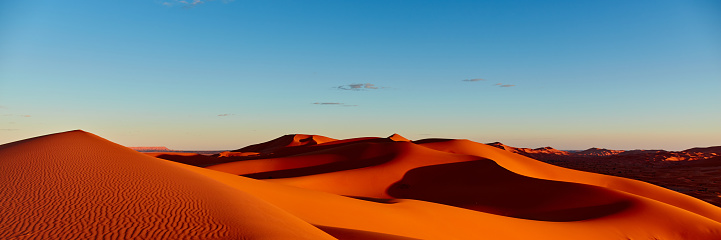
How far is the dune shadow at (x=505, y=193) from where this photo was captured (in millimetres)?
19792

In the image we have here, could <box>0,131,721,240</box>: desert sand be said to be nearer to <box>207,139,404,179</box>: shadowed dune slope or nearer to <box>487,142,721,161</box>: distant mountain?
<box>207,139,404,179</box>: shadowed dune slope

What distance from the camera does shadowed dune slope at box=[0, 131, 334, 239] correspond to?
652cm

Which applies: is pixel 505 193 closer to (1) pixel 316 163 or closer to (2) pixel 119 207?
(1) pixel 316 163

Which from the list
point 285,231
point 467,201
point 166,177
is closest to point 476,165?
point 467,201

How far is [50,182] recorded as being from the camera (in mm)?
10242

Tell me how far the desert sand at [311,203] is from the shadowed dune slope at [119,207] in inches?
1.0

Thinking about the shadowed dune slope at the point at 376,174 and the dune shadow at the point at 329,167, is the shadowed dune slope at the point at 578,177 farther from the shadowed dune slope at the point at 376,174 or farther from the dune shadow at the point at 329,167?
the dune shadow at the point at 329,167

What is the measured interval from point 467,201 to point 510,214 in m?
3.23

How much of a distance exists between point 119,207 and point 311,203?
7858 mm

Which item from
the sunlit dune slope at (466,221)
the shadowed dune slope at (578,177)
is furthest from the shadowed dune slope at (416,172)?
the sunlit dune slope at (466,221)

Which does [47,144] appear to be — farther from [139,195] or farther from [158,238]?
[158,238]

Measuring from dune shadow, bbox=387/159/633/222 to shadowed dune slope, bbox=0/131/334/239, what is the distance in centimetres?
1513

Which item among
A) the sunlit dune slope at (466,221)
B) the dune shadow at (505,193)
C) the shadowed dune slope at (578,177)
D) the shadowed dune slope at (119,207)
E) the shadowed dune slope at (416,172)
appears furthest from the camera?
the shadowed dune slope at (578,177)

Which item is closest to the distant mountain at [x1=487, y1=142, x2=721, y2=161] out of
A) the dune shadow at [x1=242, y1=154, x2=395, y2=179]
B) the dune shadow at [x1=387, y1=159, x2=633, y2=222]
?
the dune shadow at [x1=387, y1=159, x2=633, y2=222]
